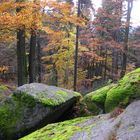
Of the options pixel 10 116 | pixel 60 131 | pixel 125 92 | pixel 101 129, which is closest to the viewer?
pixel 101 129

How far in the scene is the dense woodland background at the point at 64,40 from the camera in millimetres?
15172

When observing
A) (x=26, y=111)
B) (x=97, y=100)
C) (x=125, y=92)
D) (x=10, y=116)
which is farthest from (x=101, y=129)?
(x=10, y=116)

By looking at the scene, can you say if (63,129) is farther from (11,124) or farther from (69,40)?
(69,40)

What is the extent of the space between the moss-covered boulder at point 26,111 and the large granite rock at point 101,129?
5.56ft

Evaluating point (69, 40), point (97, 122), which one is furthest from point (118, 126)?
point (69, 40)

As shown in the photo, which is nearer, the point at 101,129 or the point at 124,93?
the point at 101,129

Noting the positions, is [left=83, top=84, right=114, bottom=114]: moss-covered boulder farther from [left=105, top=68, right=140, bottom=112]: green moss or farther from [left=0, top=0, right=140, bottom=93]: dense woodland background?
[left=0, top=0, right=140, bottom=93]: dense woodland background

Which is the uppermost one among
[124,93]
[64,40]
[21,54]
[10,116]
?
[64,40]

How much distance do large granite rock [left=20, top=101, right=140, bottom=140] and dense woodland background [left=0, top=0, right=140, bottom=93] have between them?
7344 millimetres

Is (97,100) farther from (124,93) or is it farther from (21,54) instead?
(21,54)

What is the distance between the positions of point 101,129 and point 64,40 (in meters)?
24.0

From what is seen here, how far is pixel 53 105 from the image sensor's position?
30.1 feet

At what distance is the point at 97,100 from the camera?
895 centimetres

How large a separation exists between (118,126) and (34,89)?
4626 millimetres
